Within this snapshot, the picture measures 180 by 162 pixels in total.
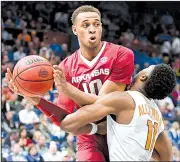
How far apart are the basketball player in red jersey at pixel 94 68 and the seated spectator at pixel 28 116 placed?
16.6ft

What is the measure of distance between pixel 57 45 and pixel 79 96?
842 centimetres

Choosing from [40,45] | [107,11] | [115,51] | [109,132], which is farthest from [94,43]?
[107,11]

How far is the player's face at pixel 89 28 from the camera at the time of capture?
14.0 ft

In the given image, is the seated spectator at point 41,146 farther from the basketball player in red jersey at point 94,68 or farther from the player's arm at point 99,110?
the player's arm at point 99,110

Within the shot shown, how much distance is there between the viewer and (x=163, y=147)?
4457 millimetres

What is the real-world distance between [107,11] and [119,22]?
533 millimetres

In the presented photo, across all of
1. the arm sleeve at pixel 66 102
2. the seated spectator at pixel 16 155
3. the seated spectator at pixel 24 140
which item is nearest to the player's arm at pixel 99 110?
the arm sleeve at pixel 66 102

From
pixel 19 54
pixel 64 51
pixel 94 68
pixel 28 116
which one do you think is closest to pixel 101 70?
pixel 94 68

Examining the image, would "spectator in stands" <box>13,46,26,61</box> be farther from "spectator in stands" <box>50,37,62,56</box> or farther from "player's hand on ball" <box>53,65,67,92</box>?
"player's hand on ball" <box>53,65,67,92</box>

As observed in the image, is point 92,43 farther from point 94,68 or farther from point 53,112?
point 53,112

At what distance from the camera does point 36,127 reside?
9.49m

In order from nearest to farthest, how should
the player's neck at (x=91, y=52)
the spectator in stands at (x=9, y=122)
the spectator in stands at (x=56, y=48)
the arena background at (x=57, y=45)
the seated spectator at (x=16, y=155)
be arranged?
the player's neck at (x=91, y=52), the seated spectator at (x=16, y=155), the arena background at (x=57, y=45), the spectator in stands at (x=9, y=122), the spectator in stands at (x=56, y=48)

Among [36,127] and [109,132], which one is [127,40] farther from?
[109,132]

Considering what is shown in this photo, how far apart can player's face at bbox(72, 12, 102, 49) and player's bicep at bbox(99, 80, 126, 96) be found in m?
0.37
